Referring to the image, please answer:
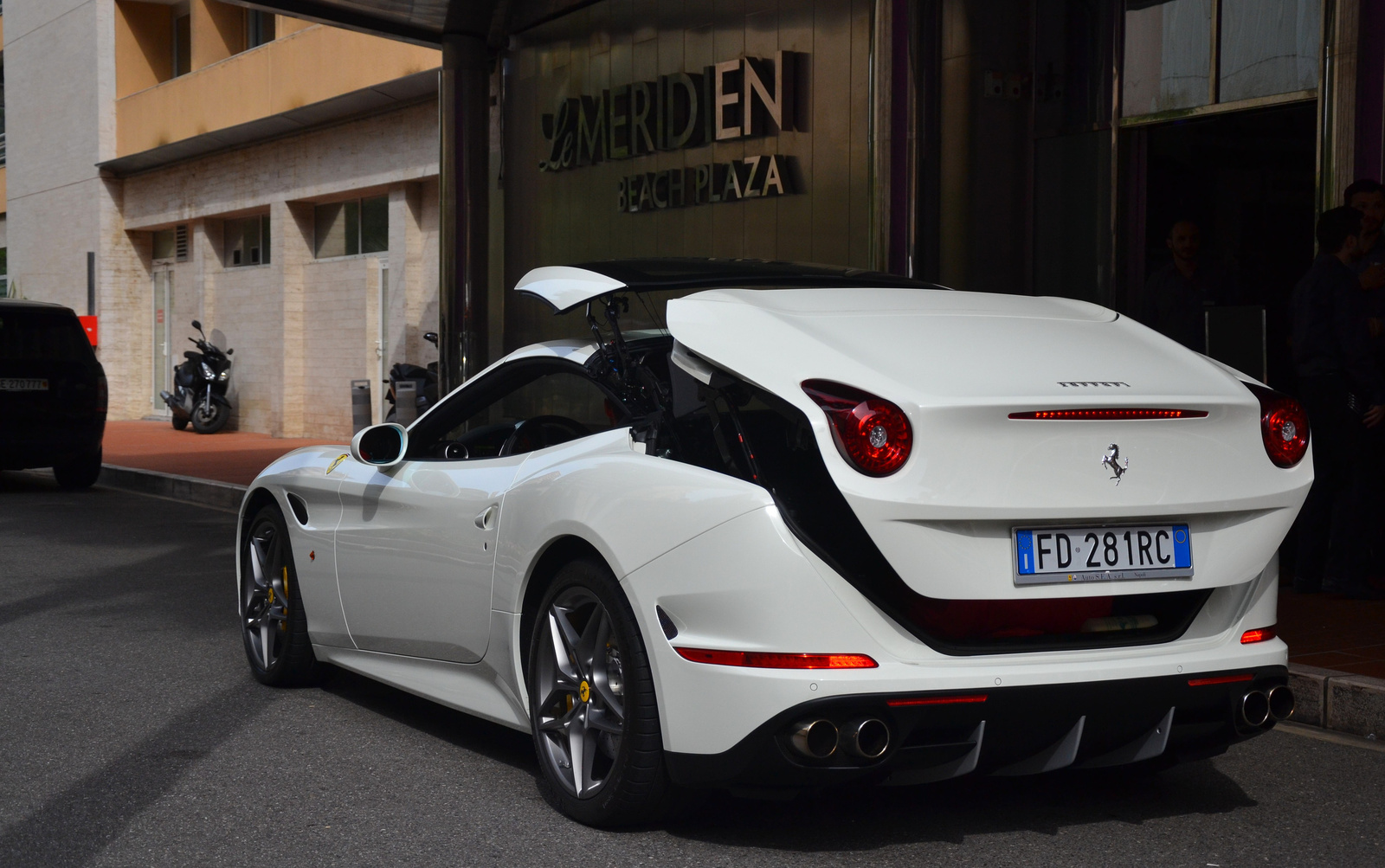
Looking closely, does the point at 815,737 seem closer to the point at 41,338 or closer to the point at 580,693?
the point at 580,693

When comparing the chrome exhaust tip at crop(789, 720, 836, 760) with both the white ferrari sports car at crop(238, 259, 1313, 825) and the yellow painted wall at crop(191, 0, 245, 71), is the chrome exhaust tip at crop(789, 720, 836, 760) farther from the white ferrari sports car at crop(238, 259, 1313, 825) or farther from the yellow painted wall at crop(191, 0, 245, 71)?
the yellow painted wall at crop(191, 0, 245, 71)

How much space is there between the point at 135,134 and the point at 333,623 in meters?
22.2

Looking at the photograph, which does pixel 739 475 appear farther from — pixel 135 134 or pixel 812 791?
pixel 135 134

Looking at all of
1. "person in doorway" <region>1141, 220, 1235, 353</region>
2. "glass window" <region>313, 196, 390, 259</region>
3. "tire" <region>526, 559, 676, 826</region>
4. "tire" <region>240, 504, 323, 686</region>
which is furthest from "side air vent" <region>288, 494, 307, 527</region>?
"glass window" <region>313, 196, 390, 259</region>

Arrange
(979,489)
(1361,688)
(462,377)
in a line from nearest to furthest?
(979,489) → (1361,688) → (462,377)

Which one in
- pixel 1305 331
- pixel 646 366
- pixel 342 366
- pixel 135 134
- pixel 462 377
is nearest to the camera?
pixel 646 366

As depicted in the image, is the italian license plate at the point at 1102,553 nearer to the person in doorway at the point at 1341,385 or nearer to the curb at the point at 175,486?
the person in doorway at the point at 1341,385

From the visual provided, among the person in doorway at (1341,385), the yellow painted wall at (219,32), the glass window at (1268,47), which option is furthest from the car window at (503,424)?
the yellow painted wall at (219,32)

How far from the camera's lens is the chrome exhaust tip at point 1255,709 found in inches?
145

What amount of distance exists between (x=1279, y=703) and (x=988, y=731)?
2.62 ft

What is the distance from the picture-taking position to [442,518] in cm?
457

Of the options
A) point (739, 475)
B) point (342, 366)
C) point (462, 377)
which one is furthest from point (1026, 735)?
point (342, 366)

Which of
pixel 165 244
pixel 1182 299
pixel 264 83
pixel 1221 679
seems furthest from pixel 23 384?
pixel 165 244

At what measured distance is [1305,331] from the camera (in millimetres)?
7164
